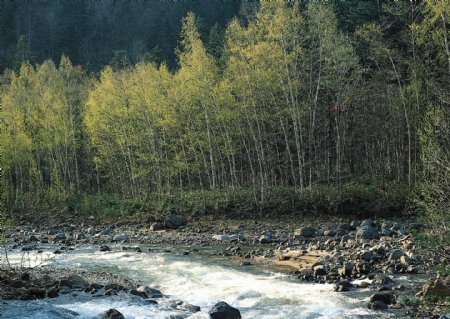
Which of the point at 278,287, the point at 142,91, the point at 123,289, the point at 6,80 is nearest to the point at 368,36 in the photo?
the point at 142,91

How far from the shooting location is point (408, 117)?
25.8 m

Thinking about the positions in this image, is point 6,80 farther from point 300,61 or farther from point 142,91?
point 300,61

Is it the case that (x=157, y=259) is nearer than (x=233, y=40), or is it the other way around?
(x=157, y=259)

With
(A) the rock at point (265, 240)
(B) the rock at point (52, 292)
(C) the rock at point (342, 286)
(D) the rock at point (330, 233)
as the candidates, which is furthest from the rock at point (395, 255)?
(B) the rock at point (52, 292)

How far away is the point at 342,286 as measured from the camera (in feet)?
36.5

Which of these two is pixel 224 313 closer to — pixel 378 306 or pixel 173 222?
pixel 378 306

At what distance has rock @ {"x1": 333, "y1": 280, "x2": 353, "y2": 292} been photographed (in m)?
11.1

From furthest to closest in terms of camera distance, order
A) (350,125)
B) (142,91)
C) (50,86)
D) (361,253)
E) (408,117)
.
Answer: (50,86), (350,125), (142,91), (408,117), (361,253)

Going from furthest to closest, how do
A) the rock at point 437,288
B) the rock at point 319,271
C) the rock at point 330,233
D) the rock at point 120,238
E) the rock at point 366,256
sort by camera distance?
the rock at point 120,238 → the rock at point 330,233 → the rock at point 366,256 → the rock at point 319,271 → the rock at point 437,288

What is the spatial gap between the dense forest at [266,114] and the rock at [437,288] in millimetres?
6512

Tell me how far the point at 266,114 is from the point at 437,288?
1730 centimetres

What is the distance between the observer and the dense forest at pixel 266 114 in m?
24.4

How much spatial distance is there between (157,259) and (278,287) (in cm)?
612

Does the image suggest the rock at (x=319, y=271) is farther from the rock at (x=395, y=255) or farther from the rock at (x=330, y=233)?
the rock at (x=330, y=233)
